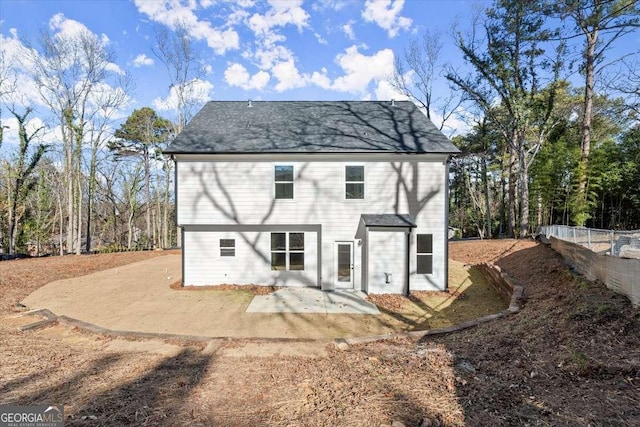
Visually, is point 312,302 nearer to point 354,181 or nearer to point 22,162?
point 354,181

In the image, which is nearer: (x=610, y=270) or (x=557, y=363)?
(x=557, y=363)

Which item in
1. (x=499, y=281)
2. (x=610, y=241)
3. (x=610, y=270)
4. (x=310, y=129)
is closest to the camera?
(x=610, y=270)

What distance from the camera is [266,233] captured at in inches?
451

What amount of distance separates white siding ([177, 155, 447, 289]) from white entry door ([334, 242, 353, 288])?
0.22 meters

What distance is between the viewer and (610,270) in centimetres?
585

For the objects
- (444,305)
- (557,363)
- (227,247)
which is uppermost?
(227,247)

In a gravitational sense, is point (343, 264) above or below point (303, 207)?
below

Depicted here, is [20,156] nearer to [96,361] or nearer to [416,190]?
[96,361]

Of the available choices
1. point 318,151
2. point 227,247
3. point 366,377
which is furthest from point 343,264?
point 366,377

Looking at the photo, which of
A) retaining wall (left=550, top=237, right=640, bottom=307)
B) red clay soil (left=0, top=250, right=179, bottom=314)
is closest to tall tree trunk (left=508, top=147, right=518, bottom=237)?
retaining wall (left=550, top=237, right=640, bottom=307)

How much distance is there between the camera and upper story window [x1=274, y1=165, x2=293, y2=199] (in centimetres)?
1145

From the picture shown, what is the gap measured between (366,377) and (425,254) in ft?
26.1

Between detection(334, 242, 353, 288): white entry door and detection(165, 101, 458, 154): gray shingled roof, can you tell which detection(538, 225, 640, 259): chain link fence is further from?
detection(334, 242, 353, 288): white entry door

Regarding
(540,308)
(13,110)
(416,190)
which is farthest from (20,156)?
(540,308)
